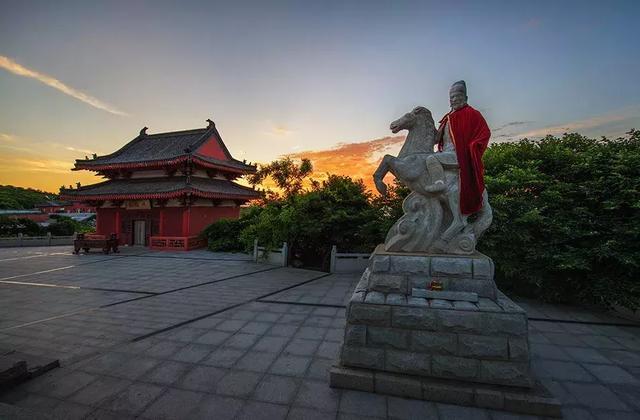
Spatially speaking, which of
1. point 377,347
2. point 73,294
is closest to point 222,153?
point 73,294

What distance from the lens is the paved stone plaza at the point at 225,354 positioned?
2.89 meters

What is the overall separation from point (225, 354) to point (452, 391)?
2.88 m

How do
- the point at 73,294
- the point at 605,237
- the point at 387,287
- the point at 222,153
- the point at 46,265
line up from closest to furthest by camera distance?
the point at 387,287
the point at 605,237
the point at 73,294
the point at 46,265
the point at 222,153

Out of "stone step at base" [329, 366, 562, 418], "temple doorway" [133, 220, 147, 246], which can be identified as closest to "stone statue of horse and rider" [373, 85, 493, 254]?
"stone step at base" [329, 366, 562, 418]

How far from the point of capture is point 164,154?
2041 cm

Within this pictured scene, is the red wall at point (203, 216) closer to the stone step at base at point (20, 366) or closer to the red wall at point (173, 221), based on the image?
the red wall at point (173, 221)

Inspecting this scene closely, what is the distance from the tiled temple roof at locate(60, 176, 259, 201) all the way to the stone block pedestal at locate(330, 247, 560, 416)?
16.1m

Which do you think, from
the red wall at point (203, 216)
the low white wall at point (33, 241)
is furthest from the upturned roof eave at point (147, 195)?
the low white wall at point (33, 241)

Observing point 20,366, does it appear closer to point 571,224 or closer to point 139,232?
point 571,224

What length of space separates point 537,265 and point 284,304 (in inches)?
233

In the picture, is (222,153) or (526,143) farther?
(222,153)

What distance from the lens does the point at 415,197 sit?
13.8 ft

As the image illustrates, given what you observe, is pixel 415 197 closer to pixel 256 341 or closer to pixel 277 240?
pixel 256 341

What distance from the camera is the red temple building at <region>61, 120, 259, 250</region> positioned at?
17859 millimetres
